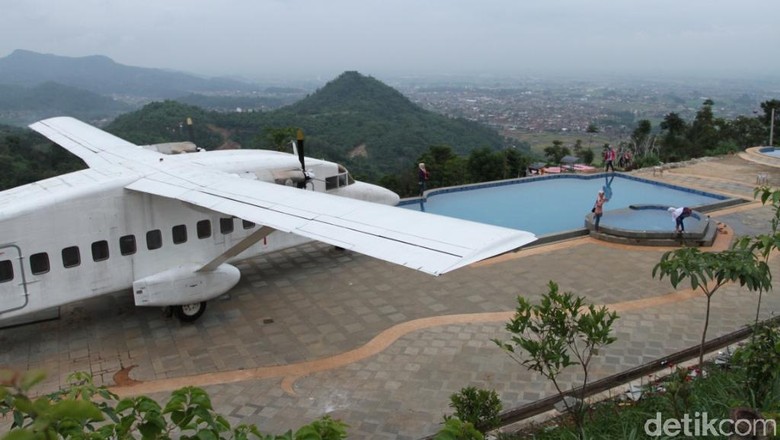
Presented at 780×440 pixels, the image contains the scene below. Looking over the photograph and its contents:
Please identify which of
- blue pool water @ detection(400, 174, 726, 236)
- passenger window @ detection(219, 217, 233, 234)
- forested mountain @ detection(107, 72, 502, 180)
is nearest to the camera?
passenger window @ detection(219, 217, 233, 234)

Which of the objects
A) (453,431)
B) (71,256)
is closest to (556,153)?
(71,256)

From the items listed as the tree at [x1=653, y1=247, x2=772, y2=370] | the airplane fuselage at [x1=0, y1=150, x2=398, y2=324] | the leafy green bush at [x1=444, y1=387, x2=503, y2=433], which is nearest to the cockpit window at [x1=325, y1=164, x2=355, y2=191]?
the airplane fuselage at [x1=0, y1=150, x2=398, y2=324]

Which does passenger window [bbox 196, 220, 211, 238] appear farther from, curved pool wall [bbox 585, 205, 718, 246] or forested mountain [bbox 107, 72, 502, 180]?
forested mountain [bbox 107, 72, 502, 180]

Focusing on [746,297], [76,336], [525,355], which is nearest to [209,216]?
[76,336]

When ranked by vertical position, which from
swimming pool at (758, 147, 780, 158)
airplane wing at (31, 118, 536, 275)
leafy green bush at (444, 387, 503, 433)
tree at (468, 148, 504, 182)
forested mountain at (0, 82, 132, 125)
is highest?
airplane wing at (31, 118, 536, 275)

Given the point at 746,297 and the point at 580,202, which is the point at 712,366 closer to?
the point at 746,297

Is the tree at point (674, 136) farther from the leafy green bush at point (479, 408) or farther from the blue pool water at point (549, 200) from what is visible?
the leafy green bush at point (479, 408)

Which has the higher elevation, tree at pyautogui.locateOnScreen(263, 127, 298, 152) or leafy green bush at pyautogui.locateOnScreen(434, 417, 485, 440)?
leafy green bush at pyautogui.locateOnScreen(434, 417, 485, 440)
